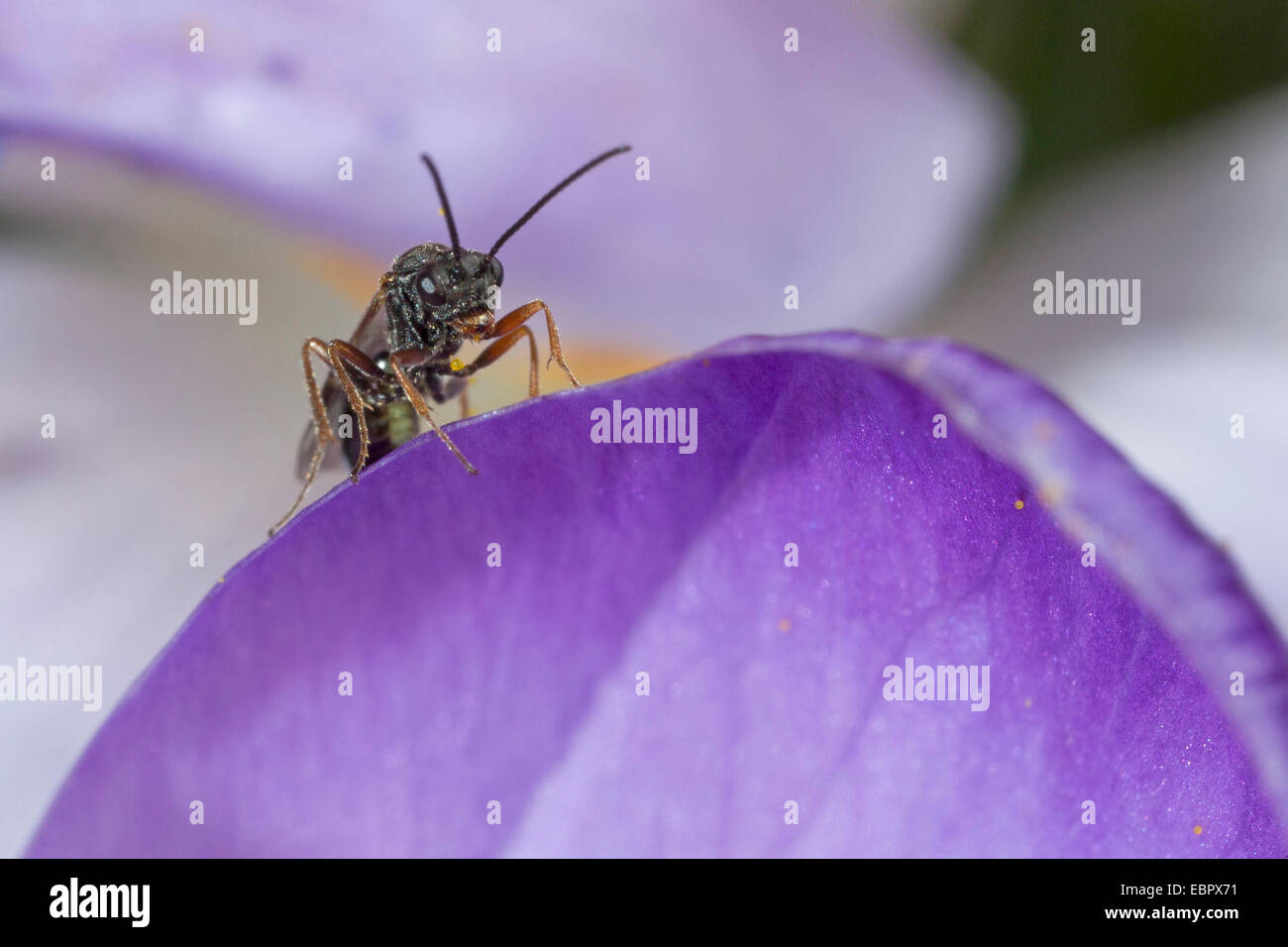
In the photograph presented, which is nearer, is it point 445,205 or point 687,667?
point 687,667

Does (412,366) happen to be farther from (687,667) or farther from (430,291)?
(687,667)

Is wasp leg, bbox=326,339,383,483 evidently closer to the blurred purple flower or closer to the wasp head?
the wasp head

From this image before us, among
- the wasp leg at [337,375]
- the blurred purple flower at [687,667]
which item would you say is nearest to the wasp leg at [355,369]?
the wasp leg at [337,375]

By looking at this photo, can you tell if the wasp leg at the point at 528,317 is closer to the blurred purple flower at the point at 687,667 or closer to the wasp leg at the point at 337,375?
the wasp leg at the point at 337,375

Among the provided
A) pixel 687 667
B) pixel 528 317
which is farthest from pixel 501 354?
pixel 687 667
